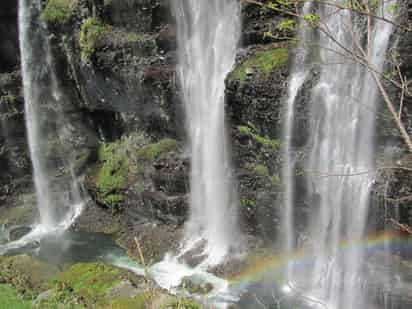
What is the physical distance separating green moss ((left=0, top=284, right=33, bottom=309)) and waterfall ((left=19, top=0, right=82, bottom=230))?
1035 cm

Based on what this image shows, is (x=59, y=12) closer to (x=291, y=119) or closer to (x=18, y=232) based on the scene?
(x=18, y=232)

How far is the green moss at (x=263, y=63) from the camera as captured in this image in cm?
1238

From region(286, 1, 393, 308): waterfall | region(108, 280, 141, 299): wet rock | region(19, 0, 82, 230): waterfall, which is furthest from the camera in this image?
region(19, 0, 82, 230): waterfall

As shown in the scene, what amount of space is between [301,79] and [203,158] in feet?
15.9

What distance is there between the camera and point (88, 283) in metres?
9.27

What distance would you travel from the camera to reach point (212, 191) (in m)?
15.1

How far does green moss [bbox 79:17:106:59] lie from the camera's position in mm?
16688

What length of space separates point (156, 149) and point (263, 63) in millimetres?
5725

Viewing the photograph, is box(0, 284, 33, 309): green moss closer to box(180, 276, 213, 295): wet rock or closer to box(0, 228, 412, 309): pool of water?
box(0, 228, 412, 309): pool of water

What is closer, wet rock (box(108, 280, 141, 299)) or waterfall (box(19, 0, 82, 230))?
wet rock (box(108, 280, 141, 299))

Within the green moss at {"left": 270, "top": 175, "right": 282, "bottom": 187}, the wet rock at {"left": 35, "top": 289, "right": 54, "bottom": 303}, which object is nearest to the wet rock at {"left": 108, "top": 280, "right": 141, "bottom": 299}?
the wet rock at {"left": 35, "top": 289, "right": 54, "bottom": 303}

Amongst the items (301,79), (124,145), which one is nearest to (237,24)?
(301,79)

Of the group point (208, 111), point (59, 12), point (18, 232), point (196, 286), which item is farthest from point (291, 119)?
point (18, 232)

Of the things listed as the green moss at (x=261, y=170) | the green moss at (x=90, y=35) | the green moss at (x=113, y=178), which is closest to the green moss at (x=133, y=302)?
the green moss at (x=261, y=170)
